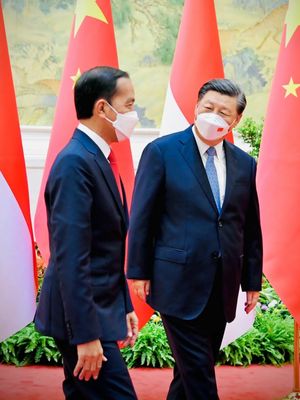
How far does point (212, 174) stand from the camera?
275 cm

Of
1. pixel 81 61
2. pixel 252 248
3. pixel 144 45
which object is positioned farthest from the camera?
pixel 144 45

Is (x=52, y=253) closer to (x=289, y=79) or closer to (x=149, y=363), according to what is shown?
(x=289, y=79)

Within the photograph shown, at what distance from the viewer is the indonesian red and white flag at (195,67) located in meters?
4.05

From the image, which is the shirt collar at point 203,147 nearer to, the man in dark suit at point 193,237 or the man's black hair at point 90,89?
the man in dark suit at point 193,237

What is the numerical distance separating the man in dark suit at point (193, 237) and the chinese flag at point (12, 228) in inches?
48.8

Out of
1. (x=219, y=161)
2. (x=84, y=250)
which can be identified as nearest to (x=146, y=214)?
(x=219, y=161)

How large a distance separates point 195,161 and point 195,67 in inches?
58.3

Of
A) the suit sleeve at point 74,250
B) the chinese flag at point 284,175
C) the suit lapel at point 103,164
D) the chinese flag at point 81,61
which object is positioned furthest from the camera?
the chinese flag at point 81,61

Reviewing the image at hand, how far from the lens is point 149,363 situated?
15.7 feet

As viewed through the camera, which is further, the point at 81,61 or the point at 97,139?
the point at 81,61

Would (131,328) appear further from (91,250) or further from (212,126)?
(212,126)

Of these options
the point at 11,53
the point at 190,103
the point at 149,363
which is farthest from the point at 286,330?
the point at 11,53

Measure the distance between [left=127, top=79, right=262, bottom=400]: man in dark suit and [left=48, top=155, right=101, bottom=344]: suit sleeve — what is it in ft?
2.59

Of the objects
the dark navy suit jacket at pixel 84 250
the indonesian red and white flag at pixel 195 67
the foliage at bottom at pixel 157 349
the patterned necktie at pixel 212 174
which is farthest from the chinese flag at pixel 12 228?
the dark navy suit jacket at pixel 84 250
